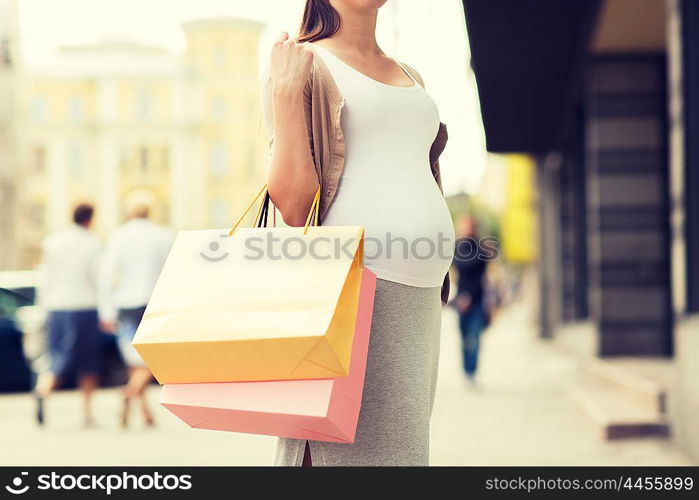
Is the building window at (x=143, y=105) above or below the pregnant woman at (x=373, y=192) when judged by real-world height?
above

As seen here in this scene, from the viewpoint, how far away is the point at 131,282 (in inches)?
280

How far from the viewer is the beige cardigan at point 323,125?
1.84 m

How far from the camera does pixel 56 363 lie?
7.48 m

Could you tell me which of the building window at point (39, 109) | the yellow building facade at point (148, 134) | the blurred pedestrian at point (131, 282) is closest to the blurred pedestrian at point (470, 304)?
the blurred pedestrian at point (131, 282)

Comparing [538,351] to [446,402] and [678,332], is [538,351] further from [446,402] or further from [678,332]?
[678,332]

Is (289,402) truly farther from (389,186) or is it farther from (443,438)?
(443,438)

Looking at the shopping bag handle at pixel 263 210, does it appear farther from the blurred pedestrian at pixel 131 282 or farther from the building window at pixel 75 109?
the building window at pixel 75 109

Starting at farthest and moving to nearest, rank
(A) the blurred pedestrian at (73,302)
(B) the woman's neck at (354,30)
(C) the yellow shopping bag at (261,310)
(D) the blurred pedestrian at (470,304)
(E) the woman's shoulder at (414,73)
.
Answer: (D) the blurred pedestrian at (470,304) → (A) the blurred pedestrian at (73,302) → (E) the woman's shoulder at (414,73) → (B) the woman's neck at (354,30) → (C) the yellow shopping bag at (261,310)

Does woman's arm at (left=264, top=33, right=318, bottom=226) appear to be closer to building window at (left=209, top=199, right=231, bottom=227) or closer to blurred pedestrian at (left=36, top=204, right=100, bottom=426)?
blurred pedestrian at (left=36, top=204, right=100, bottom=426)

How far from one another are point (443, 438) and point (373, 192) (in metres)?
4.75

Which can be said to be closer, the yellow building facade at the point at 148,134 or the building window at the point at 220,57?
the yellow building facade at the point at 148,134

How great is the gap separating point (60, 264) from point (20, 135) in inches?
585

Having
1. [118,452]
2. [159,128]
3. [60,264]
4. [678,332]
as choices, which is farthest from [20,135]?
[159,128]
